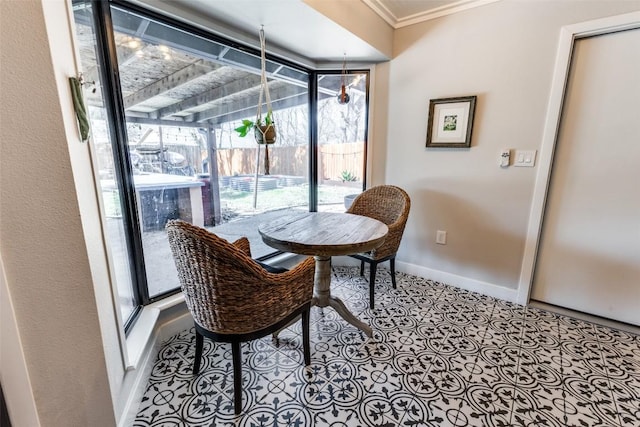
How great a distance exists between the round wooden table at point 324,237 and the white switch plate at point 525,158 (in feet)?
3.90

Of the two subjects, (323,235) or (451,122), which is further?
(451,122)

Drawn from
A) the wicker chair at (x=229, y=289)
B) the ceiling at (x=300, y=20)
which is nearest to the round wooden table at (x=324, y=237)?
the wicker chair at (x=229, y=289)

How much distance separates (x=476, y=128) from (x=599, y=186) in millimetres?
882

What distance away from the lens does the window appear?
1484mm

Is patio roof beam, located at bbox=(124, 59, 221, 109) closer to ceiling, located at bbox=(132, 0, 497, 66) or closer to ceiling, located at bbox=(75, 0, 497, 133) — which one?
ceiling, located at bbox=(75, 0, 497, 133)

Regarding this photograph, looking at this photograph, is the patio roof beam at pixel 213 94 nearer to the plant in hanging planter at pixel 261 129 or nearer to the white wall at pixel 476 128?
the plant in hanging planter at pixel 261 129

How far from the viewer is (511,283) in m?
2.31

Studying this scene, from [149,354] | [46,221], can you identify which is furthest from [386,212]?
[46,221]

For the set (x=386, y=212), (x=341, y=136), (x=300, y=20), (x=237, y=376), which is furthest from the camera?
(x=341, y=136)

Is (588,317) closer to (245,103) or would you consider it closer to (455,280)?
(455,280)

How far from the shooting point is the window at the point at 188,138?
1.48m

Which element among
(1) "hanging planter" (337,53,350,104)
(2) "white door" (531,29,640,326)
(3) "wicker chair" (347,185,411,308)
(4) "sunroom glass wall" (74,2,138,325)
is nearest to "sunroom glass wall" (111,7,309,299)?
(4) "sunroom glass wall" (74,2,138,325)

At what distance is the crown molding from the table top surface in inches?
64.7

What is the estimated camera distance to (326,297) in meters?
1.99
